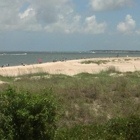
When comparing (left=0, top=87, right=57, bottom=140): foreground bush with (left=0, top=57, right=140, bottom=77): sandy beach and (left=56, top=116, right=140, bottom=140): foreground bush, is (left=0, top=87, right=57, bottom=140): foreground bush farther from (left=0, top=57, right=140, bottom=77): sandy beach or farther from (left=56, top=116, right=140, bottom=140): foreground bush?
(left=0, top=57, right=140, bottom=77): sandy beach

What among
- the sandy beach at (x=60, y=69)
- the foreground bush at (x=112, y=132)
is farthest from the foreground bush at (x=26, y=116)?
the sandy beach at (x=60, y=69)

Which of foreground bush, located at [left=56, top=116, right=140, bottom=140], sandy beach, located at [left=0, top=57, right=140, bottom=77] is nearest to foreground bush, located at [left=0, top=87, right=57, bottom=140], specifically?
foreground bush, located at [left=56, top=116, right=140, bottom=140]

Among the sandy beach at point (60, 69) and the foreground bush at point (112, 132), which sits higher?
the foreground bush at point (112, 132)

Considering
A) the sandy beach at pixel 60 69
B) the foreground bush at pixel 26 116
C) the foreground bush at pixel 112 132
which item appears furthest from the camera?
the sandy beach at pixel 60 69

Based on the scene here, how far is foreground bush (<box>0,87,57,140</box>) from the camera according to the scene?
24.8ft

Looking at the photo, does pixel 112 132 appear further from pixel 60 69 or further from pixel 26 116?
pixel 60 69

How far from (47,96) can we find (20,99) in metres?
0.77

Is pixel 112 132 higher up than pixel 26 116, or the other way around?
pixel 26 116

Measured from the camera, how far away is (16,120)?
7793mm

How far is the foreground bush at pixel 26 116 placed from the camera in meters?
7.57

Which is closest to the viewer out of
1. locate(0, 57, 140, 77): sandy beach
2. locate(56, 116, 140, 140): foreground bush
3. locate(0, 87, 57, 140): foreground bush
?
locate(0, 87, 57, 140): foreground bush

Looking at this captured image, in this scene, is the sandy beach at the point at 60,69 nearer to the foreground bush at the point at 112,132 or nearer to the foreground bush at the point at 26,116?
the foreground bush at the point at 112,132

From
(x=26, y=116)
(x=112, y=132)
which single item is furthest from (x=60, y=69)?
(x=26, y=116)

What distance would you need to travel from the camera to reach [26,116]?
297 inches
